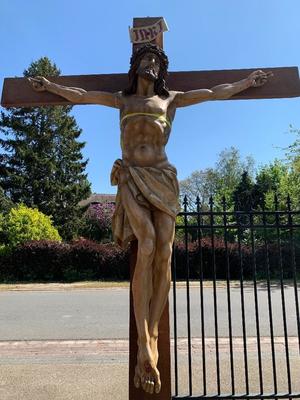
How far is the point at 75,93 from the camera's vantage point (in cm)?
400

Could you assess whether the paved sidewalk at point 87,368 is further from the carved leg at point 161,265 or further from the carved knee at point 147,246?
the carved knee at point 147,246

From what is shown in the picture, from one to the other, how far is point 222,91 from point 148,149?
1.05m

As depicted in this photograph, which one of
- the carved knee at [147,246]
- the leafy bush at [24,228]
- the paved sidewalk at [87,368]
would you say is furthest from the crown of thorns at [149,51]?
the leafy bush at [24,228]

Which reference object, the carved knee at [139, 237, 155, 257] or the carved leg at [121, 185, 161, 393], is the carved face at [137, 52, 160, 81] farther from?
the carved knee at [139, 237, 155, 257]

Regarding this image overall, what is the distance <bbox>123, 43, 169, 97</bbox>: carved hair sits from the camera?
3.76m

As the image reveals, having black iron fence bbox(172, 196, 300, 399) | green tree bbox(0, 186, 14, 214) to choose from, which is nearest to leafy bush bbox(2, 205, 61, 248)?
green tree bbox(0, 186, 14, 214)

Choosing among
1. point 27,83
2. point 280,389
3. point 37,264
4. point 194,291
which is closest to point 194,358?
point 280,389

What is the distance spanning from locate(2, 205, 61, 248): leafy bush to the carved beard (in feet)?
62.0

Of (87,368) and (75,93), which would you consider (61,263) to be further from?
(75,93)

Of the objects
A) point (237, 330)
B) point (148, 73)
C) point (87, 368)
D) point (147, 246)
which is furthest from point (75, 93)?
point (237, 330)

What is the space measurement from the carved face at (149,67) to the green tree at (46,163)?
29.4 m

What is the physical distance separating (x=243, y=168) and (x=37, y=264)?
3185cm

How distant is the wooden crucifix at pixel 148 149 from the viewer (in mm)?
3311

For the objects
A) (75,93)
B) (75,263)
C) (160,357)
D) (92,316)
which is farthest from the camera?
(75,263)
